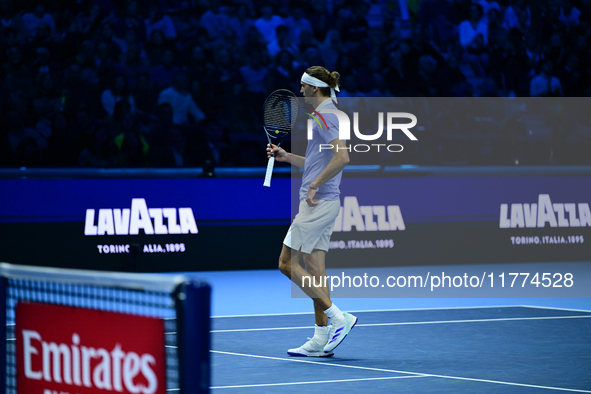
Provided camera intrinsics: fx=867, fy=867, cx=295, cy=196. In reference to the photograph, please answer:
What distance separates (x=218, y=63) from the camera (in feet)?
37.4

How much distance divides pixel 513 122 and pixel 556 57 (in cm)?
207

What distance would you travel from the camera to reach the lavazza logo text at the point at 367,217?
1057cm

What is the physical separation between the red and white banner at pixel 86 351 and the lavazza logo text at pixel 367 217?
7989 mm

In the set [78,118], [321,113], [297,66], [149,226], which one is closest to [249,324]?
[321,113]

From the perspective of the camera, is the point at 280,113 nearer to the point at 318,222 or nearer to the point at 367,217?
the point at 318,222

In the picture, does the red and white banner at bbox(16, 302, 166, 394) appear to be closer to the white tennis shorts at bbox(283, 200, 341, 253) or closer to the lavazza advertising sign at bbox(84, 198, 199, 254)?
the white tennis shorts at bbox(283, 200, 341, 253)

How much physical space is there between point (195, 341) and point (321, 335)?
11.9 feet

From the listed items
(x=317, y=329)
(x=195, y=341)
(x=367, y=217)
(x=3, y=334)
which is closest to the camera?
(x=195, y=341)

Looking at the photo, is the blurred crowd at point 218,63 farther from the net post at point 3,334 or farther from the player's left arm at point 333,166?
the net post at point 3,334

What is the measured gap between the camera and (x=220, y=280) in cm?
987

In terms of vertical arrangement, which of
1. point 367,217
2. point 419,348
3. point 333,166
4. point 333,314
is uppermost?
point 333,166

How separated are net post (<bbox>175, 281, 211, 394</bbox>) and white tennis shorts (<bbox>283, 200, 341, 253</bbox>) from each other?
3.46 meters

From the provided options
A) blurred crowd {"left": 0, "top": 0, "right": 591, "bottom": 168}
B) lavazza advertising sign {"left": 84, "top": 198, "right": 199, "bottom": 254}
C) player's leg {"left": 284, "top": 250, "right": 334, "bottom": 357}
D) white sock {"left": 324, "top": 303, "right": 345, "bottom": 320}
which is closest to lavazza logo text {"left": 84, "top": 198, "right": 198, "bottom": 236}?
lavazza advertising sign {"left": 84, "top": 198, "right": 199, "bottom": 254}

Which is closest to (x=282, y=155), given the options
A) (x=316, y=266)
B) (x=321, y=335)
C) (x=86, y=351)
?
(x=316, y=266)
